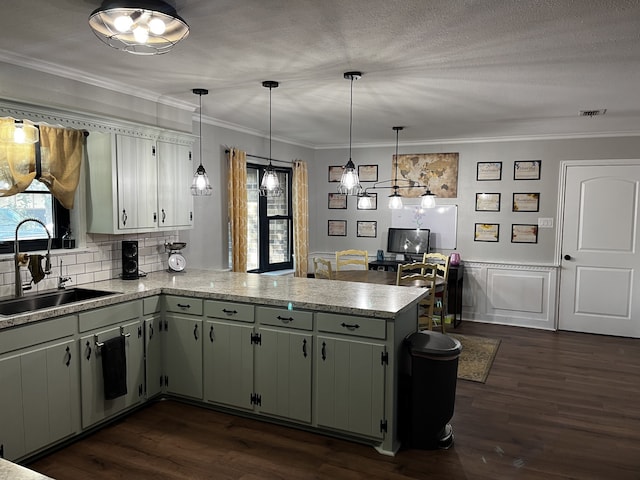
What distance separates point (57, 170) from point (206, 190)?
1.13 meters

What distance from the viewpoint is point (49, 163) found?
343 centimetres

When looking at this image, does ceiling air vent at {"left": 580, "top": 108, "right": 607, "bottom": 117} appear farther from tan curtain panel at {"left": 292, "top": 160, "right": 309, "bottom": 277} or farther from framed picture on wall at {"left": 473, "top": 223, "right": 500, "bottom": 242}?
tan curtain panel at {"left": 292, "top": 160, "right": 309, "bottom": 277}

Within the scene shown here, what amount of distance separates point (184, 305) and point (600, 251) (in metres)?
5.05

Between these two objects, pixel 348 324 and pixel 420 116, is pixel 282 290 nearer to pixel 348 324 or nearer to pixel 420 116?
pixel 348 324

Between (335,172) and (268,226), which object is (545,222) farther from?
(268,226)

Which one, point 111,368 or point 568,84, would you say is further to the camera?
point 568,84

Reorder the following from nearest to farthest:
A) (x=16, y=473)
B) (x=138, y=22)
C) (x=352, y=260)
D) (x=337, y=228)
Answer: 1. (x=16, y=473)
2. (x=138, y=22)
3. (x=352, y=260)
4. (x=337, y=228)

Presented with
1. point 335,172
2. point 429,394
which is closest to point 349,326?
point 429,394

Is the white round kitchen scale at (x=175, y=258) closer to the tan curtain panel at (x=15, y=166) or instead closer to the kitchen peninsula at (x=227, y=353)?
the kitchen peninsula at (x=227, y=353)

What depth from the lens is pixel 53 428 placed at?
291 centimetres

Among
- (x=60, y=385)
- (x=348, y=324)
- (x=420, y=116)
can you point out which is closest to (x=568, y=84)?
(x=420, y=116)

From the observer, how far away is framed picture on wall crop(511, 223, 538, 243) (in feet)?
20.5

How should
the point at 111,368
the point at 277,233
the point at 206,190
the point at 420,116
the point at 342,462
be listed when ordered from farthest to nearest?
1. the point at 277,233
2. the point at 420,116
3. the point at 206,190
4. the point at 111,368
5. the point at 342,462

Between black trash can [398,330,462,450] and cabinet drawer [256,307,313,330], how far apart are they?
0.68 metres
